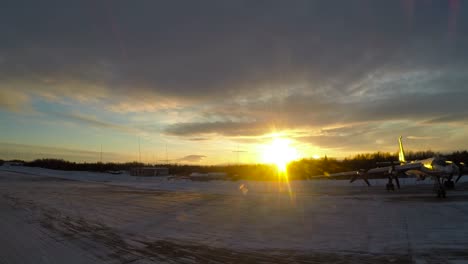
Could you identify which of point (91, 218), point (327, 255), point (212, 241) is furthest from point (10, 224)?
point (327, 255)

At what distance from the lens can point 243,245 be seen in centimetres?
945

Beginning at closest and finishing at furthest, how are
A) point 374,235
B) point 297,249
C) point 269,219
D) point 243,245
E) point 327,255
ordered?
point 327,255, point 297,249, point 243,245, point 374,235, point 269,219

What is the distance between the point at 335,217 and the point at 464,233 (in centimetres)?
483

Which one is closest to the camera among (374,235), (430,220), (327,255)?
(327,255)

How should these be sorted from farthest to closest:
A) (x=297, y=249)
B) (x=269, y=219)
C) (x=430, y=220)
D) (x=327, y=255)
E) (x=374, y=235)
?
(x=269, y=219) < (x=430, y=220) < (x=374, y=235) < (x=297, y=249) < (x=327, y=255)

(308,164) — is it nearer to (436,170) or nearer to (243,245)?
(436,170)

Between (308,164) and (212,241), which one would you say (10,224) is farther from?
(308,164)

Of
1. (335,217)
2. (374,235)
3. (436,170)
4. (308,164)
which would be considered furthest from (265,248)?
(308,164)

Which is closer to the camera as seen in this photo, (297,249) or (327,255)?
(327,255)

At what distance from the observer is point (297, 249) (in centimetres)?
886

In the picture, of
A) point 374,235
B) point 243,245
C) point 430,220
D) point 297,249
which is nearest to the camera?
point 297,249

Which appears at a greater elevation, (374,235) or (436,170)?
(436,170)

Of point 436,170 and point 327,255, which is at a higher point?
point 436,170

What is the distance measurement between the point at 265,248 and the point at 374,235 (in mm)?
3861
